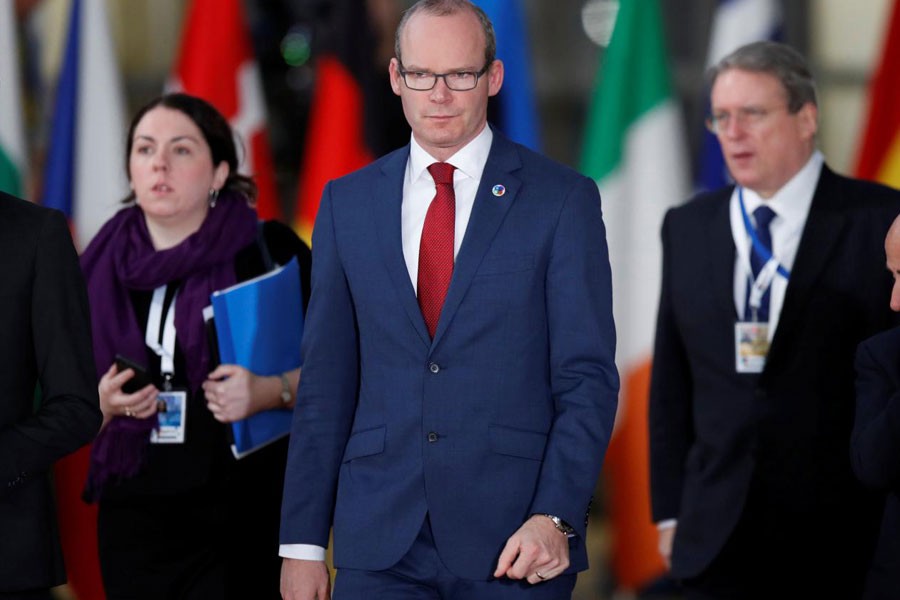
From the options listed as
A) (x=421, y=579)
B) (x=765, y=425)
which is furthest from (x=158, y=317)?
(x=765, y=425)

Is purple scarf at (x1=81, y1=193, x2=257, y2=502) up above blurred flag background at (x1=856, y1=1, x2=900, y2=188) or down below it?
below

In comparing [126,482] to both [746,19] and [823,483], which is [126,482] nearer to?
[823,483]

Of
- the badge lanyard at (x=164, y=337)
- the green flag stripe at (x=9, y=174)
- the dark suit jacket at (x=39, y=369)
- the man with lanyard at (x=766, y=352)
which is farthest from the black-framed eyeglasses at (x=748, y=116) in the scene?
the green flag stripe at (x=9, y=174)

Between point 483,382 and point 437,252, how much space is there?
0.92ft

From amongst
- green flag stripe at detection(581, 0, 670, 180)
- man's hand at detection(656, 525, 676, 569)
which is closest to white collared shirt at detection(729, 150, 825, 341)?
man's hand at detection(656, 525, 676, 569)

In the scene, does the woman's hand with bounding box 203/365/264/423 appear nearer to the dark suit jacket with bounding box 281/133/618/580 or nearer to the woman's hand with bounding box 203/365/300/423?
the woman's hand with bounding box 203/365/300/423

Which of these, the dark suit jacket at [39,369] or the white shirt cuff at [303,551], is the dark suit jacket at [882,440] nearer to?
the white shirt cuff at [303,551]

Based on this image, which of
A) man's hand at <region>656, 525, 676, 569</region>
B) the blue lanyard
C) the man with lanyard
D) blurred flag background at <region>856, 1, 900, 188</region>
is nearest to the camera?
the man with lanyard

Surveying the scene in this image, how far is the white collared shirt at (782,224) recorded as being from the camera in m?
4.05

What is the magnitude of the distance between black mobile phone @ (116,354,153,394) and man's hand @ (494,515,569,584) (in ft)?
4.40

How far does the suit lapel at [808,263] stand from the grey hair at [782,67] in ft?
1.14

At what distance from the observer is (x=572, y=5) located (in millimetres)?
9930

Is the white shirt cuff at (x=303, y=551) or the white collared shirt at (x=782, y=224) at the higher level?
the white collared shirt at (x=782, y=224)

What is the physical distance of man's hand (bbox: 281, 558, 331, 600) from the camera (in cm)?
307
